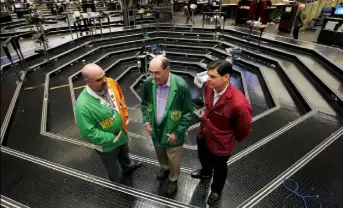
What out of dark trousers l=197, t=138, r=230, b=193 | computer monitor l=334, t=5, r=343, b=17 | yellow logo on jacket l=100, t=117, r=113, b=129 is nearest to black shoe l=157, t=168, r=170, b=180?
dark trousers l=197, t=138, r=230, b=193

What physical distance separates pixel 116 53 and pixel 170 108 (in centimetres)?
652

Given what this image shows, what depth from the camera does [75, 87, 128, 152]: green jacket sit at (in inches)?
62.2

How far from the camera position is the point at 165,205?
1913 millimetres

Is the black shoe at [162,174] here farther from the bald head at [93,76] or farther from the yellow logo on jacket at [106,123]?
the bald head at [93,76]

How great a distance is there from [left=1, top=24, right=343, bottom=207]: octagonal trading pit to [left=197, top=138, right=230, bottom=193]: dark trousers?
0.59ft

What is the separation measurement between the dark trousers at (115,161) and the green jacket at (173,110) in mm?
443

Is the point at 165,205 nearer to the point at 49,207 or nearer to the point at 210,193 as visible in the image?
the point at 210,193

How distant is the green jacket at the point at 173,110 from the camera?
5.69 ft

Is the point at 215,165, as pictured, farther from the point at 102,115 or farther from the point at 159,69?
the point at 102,115

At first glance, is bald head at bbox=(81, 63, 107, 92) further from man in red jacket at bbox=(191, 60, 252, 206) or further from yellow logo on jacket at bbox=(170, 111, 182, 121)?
man in red jacket at bbox=(191, 60, 252, 206)

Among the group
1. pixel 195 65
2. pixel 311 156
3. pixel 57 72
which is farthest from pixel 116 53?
pixel 311 156

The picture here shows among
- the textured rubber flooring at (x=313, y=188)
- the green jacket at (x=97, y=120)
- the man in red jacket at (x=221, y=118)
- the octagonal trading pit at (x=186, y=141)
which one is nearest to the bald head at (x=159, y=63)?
the man in red jacket at (x=221, y=118)

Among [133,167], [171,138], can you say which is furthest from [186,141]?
[171,138]

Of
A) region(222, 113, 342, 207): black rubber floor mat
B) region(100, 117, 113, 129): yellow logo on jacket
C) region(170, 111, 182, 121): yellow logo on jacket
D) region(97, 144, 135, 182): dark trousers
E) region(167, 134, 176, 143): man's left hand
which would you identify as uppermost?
region(170, 111, 182, 121): yellow logo on jacket
